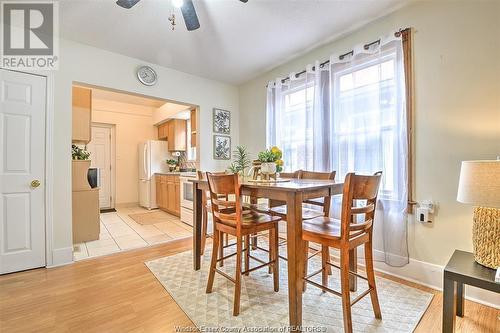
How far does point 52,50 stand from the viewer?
2572 millimetres

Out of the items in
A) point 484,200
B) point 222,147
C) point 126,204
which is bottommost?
point 126,204

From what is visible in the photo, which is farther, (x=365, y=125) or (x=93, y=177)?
(x=93, y=177)

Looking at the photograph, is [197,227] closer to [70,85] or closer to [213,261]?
[213,261]

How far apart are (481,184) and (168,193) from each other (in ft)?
15.9

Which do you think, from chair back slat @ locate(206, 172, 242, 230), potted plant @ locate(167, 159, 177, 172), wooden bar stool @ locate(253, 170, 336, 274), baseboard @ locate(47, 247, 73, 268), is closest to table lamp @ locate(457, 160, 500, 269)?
wooden bar stool @ locate(253, 170, 336, 274)

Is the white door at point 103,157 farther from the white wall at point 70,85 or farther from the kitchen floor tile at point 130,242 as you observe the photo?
the white wall at point 70,85

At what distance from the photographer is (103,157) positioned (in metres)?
5.70

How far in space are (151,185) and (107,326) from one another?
4308 mm

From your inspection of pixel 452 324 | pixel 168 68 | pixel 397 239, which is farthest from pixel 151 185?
pixel 452 324

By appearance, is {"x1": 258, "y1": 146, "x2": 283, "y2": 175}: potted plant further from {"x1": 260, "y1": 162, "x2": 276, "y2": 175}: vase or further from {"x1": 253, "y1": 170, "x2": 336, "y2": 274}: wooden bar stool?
{"x1": 253, "y1": 170, "x2": 336, "y2": 274}: wooden bar stool

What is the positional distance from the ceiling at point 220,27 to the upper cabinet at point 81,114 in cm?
86

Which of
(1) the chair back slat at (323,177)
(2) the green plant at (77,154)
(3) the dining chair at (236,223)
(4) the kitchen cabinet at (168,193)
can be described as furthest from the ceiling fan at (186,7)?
(4) the kitchen cabinet at (168,193)

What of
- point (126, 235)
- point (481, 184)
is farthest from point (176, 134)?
point (481, 184)

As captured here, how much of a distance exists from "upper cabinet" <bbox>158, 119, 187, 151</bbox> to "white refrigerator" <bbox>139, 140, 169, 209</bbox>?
25 cm
